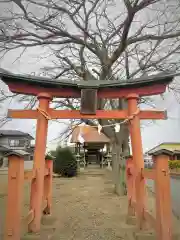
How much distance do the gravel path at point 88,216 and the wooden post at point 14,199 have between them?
44.5 inches

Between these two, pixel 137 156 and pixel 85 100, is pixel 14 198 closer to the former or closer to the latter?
pixel 85 100

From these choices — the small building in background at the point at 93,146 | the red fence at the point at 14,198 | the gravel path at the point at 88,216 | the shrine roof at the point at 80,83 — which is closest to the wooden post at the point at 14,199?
the red fence at the point at 14,198

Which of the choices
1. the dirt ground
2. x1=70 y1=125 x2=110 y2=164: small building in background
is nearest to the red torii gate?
the dirt ground

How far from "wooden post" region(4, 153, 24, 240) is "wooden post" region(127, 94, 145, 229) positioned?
228 cm

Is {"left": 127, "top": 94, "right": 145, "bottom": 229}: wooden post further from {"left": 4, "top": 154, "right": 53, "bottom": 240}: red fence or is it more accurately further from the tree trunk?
the tree trunk

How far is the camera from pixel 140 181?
501cm

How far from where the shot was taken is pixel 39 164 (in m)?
5.12

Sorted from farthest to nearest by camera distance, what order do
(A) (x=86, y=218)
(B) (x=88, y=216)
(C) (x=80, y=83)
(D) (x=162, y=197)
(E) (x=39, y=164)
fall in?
(B) (x=88, y=216) → (A) (x=86, y=218) → (C) (x=80, y=83) → (E) (x=39, y=164) → (D) (x=162, y=197)

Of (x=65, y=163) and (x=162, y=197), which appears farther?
(x=65, y=163)

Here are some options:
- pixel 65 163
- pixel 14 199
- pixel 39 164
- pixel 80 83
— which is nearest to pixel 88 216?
pixel 39 164

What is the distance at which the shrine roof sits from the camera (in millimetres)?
5309

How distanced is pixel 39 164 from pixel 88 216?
266cm

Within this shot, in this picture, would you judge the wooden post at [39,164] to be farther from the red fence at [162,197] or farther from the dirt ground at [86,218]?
the red fence at [162,197]

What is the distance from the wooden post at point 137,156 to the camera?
4953 millimetres
